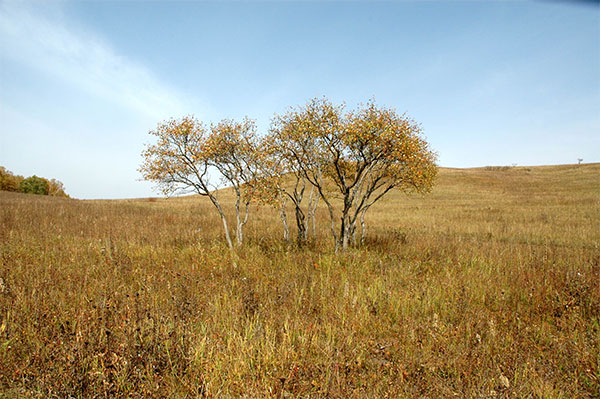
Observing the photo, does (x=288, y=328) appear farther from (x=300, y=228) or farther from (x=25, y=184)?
(x=25, y=184)

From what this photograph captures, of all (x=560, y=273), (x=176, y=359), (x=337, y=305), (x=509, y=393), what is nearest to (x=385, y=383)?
(x=509, y=393)

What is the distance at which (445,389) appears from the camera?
3174mm

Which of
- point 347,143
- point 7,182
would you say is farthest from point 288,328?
point 7,182

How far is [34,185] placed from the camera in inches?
3797

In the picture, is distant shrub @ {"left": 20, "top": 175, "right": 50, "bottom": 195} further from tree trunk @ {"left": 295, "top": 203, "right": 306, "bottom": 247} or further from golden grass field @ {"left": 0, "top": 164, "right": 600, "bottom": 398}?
tree trunk @ {"left": 295, "top": 203, "right": 306, "bottom": 247}

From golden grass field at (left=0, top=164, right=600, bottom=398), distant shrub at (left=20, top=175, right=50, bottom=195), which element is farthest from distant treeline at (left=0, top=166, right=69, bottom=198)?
golden grass field at (left=0, top=164, right=600, bottom=398)

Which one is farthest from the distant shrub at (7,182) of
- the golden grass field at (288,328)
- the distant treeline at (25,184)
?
the golden grass field at (288,328)

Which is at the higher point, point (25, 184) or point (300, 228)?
point (25, 184)

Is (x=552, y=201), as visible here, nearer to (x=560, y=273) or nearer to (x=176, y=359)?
(x=560, y=273)

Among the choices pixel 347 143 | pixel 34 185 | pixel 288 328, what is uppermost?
pixel 34 185

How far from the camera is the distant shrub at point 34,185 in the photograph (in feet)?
307

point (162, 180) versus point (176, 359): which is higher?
point (162, 180)

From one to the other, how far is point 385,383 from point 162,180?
9.84m

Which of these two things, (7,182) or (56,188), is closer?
(7,182)
